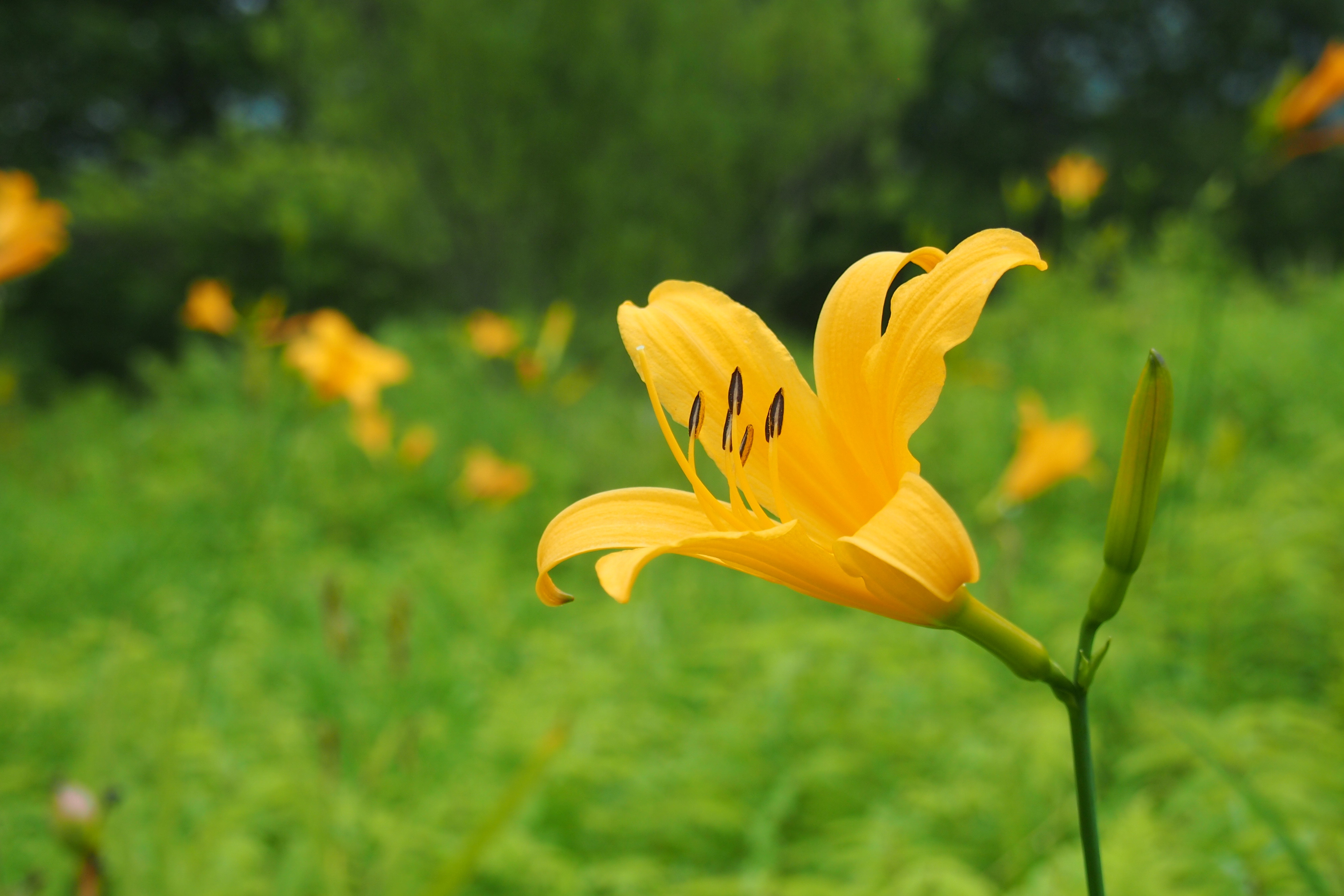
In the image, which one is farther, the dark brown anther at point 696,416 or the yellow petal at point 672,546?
the dark brown anther at point 696,416

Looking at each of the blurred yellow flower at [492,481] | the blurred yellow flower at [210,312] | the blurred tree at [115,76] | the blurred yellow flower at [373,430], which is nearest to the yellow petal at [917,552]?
the blurred yellow flower at [210,312]

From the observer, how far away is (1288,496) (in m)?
2.53

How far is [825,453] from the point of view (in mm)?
688

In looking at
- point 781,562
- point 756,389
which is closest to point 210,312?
point 756,389

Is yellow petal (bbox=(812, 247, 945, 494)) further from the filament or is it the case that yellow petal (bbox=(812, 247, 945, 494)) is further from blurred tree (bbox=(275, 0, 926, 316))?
blurred tree (bbox=(275, 0, 926, 316))

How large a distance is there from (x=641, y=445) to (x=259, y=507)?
1.81 meters

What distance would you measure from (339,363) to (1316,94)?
1915 millimetres

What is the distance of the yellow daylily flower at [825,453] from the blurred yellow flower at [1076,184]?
256cm

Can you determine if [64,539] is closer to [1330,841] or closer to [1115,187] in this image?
[1330,841]

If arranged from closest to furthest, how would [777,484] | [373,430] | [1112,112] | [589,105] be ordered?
[777,484]
[373,430]
[589,105]
[1112,112]

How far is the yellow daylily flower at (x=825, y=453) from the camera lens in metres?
0.52

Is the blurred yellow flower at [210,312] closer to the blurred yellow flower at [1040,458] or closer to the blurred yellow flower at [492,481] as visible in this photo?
the blurred yellow flower at [492,481]

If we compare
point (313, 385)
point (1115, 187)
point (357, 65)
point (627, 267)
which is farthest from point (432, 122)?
Answer: point (1115, 187)

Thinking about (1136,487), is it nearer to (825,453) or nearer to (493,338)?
(825,453)
